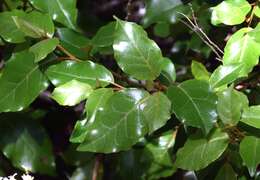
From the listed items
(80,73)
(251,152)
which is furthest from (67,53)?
(251,152)

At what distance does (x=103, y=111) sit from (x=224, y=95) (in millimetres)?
211

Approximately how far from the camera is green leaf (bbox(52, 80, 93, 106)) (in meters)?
0.94

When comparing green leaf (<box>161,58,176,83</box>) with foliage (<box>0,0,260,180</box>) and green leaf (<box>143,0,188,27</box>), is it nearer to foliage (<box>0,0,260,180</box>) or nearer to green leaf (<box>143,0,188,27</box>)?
foliage (<box>0,0,260,180</box>)

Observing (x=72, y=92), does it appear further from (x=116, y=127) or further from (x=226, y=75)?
(x=226, y=75)

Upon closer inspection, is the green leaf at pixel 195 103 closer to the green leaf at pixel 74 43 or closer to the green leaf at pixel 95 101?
the green leaf at pixel 95 101

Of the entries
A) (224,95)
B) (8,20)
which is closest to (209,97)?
(224,95)

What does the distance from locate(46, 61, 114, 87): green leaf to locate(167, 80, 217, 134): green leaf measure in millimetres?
135

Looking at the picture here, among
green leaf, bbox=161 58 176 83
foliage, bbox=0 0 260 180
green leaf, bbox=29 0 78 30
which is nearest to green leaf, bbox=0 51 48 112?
foliage, bbox=0 0 260 180

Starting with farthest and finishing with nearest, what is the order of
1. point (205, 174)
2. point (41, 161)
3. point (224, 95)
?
point (41, 161) → point (205, 174) → point (224, 95)

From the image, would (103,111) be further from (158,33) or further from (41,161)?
(158,33)

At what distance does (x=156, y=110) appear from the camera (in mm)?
897

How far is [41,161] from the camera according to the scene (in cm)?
129

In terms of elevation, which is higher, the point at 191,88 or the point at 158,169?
the point at 191,88

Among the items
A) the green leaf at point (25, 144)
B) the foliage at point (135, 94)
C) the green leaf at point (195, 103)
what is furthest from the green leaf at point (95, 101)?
the green leaf at point (25, 144)
